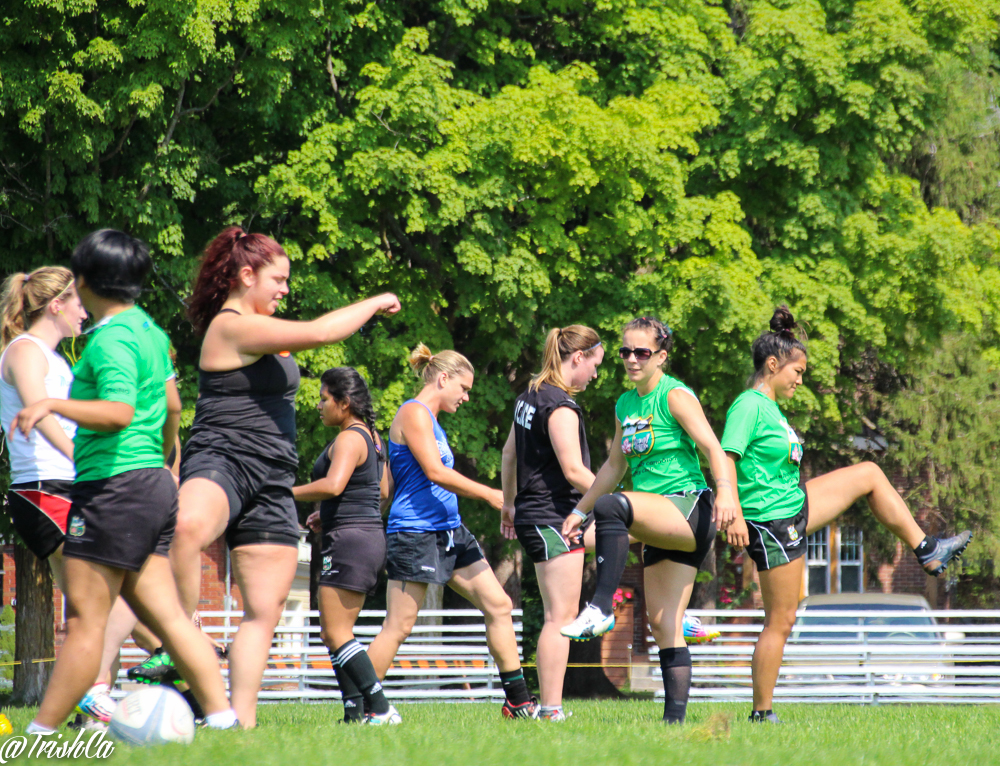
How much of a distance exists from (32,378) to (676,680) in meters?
3.58

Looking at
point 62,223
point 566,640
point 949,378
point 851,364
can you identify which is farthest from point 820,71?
point 566,640

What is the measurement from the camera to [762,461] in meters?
6.58

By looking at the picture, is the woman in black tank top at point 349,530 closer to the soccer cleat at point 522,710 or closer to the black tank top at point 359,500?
the black tank top at point 359,500

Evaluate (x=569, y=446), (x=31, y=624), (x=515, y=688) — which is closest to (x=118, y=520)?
(x=569, y=446)

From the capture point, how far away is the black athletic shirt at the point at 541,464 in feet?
21.3

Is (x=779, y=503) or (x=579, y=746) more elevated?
(x=779, y=503)

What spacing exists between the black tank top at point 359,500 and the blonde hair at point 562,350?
1045 millimetres

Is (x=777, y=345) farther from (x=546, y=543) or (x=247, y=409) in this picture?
(x=247, y=409)

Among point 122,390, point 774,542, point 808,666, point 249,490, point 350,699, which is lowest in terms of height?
point 808,666

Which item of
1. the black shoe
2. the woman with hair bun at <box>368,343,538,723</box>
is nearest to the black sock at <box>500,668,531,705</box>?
the woman with hair bun at <box>368,343,538,723</box>

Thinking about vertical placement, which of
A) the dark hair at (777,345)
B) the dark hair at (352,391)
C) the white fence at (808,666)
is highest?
the dark hair at (777,345)

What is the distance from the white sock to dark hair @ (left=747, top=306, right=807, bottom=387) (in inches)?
145

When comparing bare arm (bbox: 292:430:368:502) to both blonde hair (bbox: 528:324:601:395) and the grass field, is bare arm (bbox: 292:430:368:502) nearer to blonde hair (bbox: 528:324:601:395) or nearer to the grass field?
blonde hair (bbox: 528:324:601:395)

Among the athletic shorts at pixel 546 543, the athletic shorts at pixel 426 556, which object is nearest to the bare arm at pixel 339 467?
the athletic shorts at pixel 426 556
